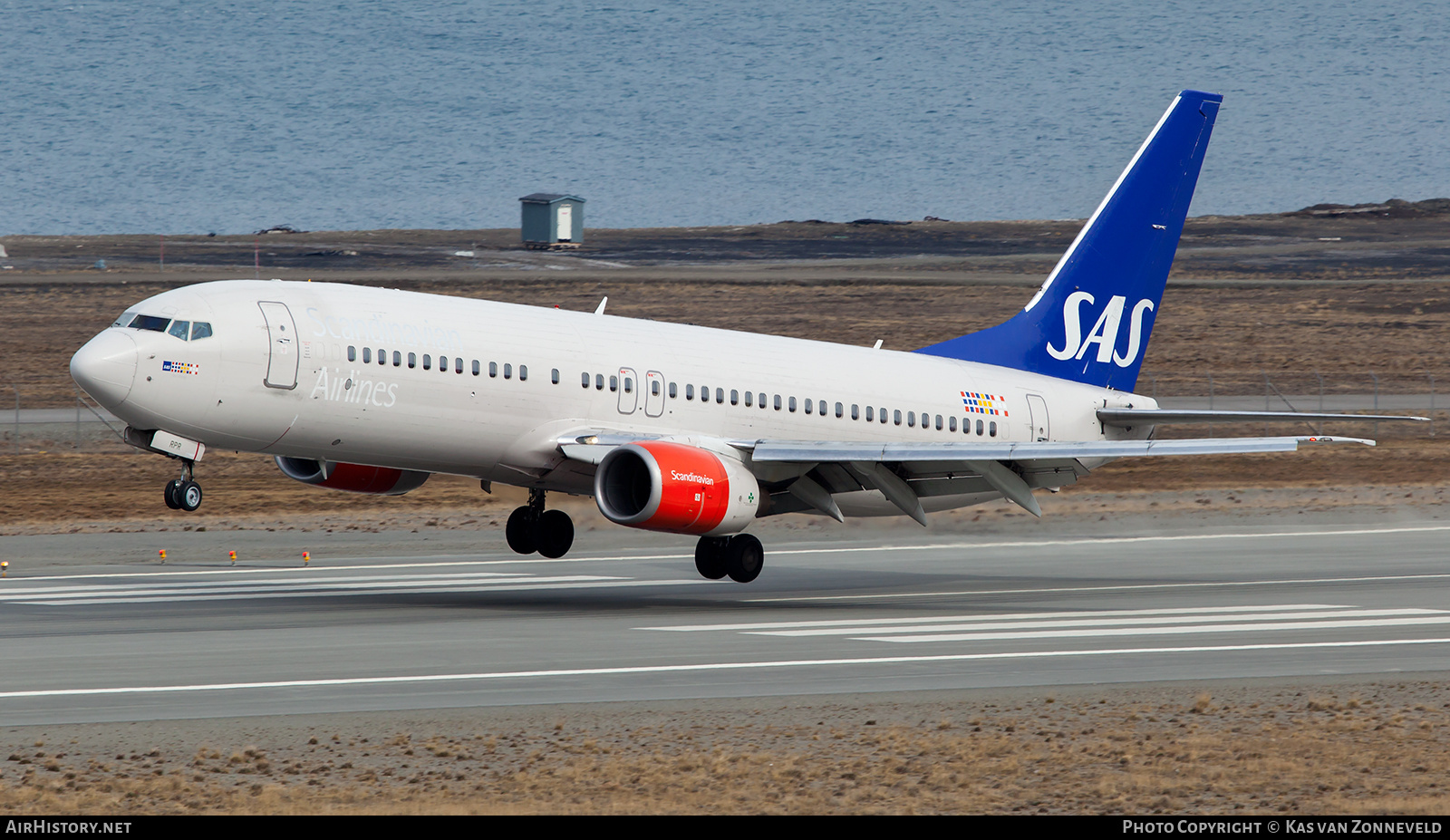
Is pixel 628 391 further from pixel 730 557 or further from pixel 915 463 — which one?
pixel 915 463

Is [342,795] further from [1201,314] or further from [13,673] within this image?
[1201,314]

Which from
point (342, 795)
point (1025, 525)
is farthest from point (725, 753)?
point (1025, 525)

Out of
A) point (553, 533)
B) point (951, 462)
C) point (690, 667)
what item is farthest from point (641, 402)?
point (690, 667)

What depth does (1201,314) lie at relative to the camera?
298ft

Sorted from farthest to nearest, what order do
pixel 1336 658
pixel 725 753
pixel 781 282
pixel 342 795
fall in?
pixel 781 282
pixel 1336 658
pixel 725 753
pixel 342 795

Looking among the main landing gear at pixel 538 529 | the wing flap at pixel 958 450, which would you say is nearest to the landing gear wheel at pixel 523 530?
the main landing gear at pixel 538 529

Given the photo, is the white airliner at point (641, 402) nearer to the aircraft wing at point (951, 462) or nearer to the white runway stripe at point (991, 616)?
the aircraft wing at point (951, 462)

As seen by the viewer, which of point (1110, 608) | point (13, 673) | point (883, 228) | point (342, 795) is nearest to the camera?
point (342, 795)

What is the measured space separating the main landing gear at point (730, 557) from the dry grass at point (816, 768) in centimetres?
1222

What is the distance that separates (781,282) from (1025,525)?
56292 mm

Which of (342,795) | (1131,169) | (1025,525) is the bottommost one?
(1025,525)

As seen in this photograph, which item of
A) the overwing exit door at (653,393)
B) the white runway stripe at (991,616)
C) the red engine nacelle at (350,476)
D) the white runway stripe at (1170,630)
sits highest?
the overwing exit door at (653,393)

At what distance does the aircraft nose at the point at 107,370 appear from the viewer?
26734mm

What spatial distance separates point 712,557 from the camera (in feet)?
103
